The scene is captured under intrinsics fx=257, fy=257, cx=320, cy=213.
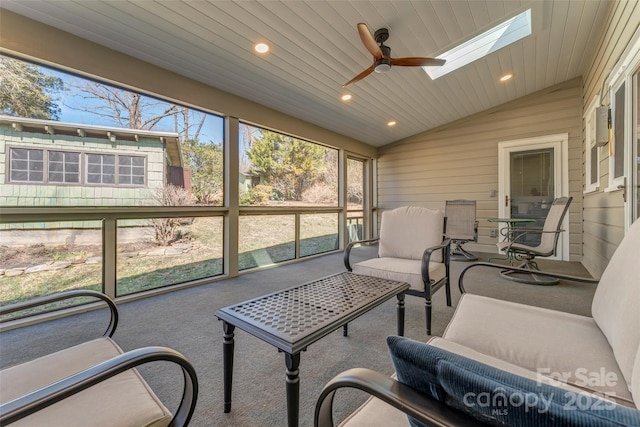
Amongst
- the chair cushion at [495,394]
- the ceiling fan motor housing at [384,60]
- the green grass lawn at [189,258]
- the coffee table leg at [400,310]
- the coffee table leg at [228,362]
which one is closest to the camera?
the chair cushion at [495,394]

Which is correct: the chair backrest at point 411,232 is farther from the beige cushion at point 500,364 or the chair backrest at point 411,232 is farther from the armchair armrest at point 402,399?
the armchair armrest at point 402,399

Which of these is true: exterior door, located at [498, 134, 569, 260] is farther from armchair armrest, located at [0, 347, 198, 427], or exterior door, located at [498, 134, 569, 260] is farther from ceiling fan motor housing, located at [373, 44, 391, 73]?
armchair armrest, located at [0, 347, 198, 427]

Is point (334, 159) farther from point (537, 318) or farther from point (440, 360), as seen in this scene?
point (440, 360)

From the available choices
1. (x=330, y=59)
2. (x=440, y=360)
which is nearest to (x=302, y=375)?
(x=440, y=360)

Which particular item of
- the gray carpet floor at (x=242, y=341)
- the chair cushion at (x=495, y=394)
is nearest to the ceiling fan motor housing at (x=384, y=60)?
the gray carpet floor at (x=242, y=341)

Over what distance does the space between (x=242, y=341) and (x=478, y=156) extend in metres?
5.67

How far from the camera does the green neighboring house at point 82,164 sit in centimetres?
227

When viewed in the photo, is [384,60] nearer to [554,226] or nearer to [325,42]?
[325,42]

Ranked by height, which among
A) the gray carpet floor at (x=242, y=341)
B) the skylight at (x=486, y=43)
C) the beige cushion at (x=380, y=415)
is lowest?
the gray carpet floor at (x=242, y=341)

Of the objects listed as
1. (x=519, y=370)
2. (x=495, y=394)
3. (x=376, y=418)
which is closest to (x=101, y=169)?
(x=376, y=418)

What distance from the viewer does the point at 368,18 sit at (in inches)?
102

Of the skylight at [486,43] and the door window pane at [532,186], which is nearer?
the skylight at [486,43]

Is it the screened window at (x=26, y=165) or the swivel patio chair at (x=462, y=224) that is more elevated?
the screened window at (x=26, y=165)

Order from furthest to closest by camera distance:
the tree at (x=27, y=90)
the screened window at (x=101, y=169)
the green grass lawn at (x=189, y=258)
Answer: the screened window at (x=101, y=169) → the green grass lawn at (x=189, y=258) → the tree at (x=27, y=90)
